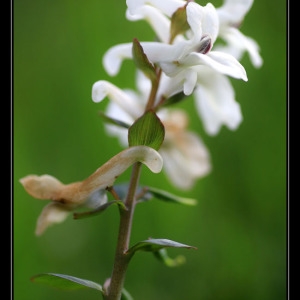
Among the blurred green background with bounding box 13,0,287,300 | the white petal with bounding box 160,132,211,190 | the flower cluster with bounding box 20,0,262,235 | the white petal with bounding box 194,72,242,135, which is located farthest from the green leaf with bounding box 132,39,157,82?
the blurred green background with bounding box 13,0,287,300

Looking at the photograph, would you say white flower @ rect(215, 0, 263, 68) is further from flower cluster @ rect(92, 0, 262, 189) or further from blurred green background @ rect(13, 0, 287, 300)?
blurred green background @ rect(13, 0, 287, 300)

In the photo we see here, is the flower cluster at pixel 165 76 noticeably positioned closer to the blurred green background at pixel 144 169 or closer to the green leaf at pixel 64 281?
the green leaf at pixel 64 281

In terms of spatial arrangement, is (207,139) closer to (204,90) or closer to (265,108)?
(265,108)

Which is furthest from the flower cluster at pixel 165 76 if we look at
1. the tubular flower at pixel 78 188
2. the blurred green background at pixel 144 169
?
the blurred green background at pixel 144 169

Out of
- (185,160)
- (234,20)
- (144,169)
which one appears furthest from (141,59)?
(144,169)

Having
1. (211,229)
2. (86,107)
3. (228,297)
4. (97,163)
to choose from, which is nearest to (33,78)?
(86,107)
